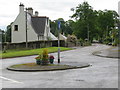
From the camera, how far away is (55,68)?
1773 centimetres

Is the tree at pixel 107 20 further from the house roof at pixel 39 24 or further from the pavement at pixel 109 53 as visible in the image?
the pavement at pixel 109 53

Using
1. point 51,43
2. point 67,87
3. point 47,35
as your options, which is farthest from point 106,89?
point 47,35

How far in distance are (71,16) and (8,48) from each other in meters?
61.4

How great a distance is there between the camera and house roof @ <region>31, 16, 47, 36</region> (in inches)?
2608

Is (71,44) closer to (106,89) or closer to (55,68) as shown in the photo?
(55,68)

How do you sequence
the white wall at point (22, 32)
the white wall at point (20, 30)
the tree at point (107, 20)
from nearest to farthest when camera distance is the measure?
the white wall at point (22, 32) < the white wall at point (20, 30) < the tree at point (107, 20)

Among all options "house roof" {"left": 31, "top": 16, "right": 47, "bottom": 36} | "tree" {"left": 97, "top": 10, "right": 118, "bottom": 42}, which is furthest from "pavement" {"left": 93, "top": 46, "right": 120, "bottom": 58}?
"tree" {"left": 97, "top": 10, "right": 118, "bottom": 42}

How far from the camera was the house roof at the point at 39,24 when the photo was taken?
66250mm

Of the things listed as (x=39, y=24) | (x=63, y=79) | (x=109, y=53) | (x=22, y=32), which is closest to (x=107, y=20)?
(x=39, y=24)

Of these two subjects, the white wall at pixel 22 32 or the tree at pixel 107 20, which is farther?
the tree at pixel 107 20

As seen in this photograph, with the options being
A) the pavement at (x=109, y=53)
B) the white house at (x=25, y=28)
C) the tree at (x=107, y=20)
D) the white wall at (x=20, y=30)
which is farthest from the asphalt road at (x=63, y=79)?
the tree at (x=107, y=20)

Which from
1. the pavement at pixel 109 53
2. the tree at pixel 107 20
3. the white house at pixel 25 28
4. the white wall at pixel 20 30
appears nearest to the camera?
the pavement at pixel 109 53

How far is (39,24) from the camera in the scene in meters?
67.4

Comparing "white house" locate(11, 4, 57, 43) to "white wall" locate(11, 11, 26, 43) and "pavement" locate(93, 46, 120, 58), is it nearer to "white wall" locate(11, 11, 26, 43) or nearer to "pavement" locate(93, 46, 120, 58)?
"white wall" locate(11, 11, 26, 43)
